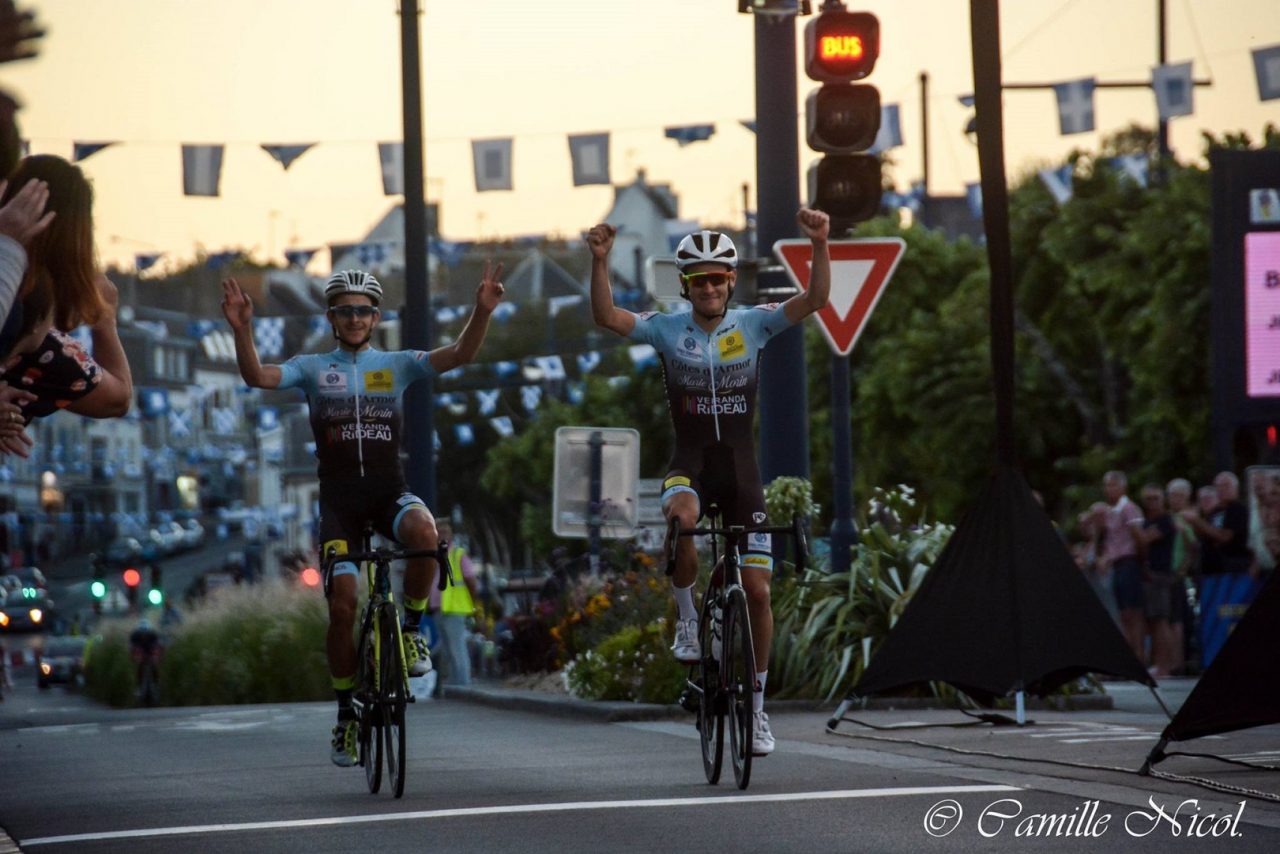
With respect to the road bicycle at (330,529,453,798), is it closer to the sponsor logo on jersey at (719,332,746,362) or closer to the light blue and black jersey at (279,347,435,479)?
the light blue and black jersey at (279,347,435,479)

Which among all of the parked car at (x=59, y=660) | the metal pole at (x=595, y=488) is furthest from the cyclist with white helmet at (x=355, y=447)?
the parked car at (x=59, y=660)

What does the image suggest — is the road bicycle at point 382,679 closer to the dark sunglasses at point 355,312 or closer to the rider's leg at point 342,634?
the rider's leg at point 342,634

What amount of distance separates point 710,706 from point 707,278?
1775 mm

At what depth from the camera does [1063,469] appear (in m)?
39.7

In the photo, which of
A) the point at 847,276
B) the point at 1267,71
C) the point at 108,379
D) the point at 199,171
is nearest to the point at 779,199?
the point at 847,276

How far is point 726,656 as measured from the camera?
9.52 metres

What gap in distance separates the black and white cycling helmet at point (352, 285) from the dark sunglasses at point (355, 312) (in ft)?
0.18

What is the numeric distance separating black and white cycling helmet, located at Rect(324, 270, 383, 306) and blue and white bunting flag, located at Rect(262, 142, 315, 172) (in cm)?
1889

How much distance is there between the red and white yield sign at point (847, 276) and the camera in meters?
14.3

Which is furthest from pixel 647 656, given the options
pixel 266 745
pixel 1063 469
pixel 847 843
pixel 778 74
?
pixel 1063 469

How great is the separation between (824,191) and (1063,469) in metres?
26.8

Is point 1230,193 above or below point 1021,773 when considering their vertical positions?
above

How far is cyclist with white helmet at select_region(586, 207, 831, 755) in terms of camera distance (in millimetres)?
9656

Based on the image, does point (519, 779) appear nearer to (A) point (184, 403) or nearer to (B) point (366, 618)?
(B) point (366, 618)
